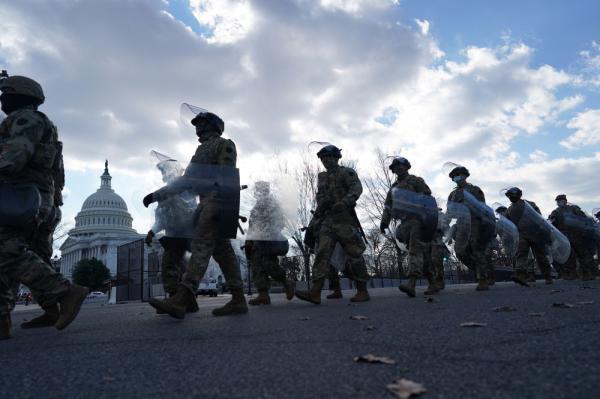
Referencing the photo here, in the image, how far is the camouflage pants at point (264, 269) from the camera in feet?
26.0

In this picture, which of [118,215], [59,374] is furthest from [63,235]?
[118,215]

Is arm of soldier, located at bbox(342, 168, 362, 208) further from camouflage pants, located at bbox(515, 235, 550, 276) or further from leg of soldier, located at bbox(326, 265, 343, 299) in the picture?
camouflage pants, located at bbox(515, 235, 550, 276)

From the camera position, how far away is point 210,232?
4.70 m

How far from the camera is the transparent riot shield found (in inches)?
328

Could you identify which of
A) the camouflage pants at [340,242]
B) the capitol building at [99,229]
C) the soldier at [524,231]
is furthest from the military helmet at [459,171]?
the capitol building at [99,229]

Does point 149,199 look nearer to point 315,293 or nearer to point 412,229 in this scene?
point 315,293

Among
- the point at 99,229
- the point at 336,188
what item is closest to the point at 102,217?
the point at 99,229

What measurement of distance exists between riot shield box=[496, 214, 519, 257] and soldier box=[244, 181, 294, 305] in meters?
4.85

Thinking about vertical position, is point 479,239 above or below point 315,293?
above

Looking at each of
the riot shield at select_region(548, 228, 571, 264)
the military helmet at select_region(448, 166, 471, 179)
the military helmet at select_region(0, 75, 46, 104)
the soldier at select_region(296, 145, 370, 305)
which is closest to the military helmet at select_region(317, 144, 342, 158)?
the soldier at select_region(296, 145, 370, 305)

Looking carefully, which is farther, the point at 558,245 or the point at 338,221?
the point at 558,245

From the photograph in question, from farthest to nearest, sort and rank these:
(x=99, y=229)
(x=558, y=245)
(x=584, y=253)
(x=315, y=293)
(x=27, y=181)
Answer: (x=99, y=229)
(x=584, y=253)
(x=558, y=245)
(x=315, y=293)
(x=27, y=181)

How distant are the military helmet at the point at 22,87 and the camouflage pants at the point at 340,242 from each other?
4113 millimetres

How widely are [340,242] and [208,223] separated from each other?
2.57m
